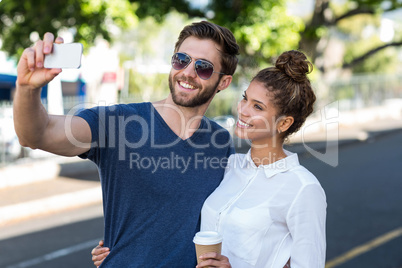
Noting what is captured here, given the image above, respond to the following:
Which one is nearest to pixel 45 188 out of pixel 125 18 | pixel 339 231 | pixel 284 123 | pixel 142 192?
pixel 125 18

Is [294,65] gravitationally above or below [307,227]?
above

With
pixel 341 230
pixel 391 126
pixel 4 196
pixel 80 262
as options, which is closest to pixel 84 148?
pixel 80 262

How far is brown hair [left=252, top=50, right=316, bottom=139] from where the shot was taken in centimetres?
224

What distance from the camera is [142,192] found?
2139 mm

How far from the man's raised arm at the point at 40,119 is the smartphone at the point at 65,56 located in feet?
0.07

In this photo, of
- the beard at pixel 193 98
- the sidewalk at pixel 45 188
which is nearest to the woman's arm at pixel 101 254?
the beard at pixel 193 98

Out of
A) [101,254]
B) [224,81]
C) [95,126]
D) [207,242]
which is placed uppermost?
[224,81]

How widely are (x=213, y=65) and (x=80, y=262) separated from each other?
3.96m

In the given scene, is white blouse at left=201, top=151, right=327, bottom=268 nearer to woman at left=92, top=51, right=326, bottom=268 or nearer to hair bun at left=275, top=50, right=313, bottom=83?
woman at left=92, top=51, right=326, bottom=268

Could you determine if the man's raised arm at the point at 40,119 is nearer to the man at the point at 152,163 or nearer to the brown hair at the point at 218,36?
the man at the point at 152,163

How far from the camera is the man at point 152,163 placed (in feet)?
6.81

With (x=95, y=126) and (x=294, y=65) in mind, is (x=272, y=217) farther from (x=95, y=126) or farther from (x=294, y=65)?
(x=95, y=126)

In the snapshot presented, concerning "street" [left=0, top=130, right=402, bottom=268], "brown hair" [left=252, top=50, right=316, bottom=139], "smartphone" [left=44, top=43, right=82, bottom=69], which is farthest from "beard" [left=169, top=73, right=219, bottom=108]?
"street" [left=0, top=130, right=402, bottom=268]

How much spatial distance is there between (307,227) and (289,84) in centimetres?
67
